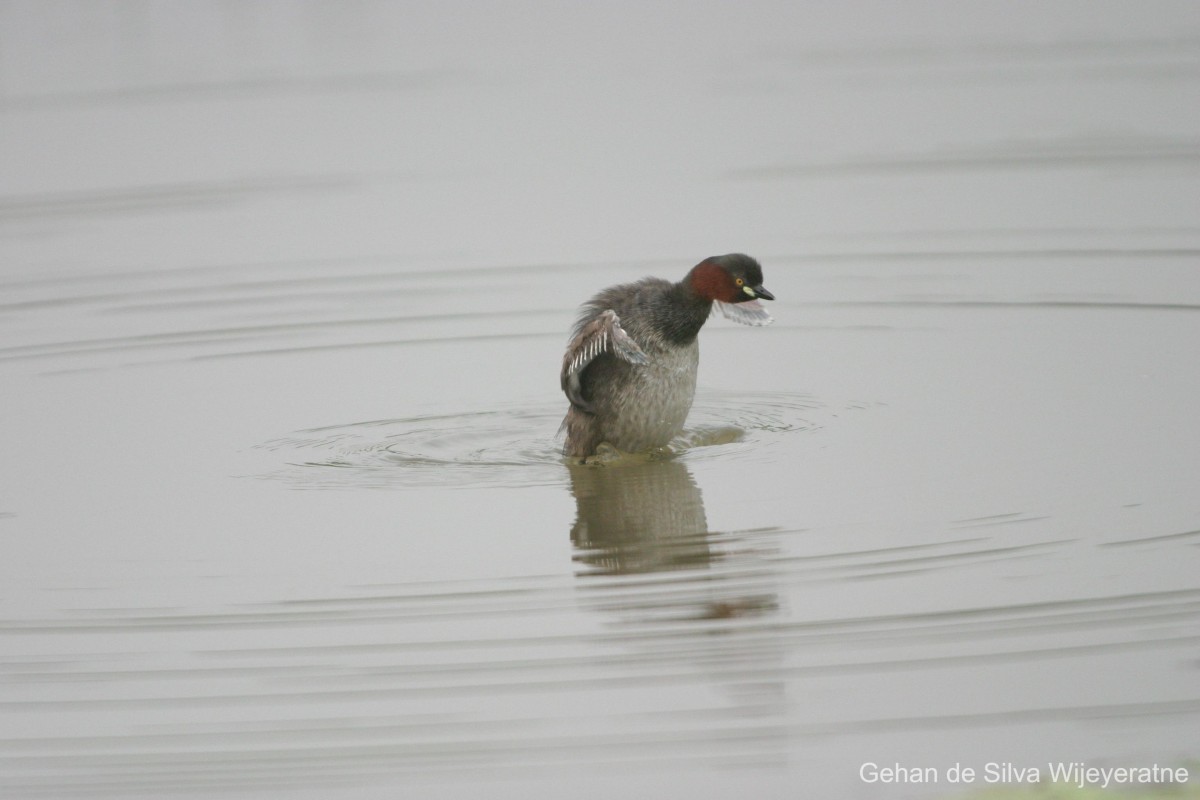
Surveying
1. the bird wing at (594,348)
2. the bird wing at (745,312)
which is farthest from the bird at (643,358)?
the bird wing at (745,312)

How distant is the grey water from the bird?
0.25 metres

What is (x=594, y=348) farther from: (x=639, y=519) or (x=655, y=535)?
(x=655, y=535)

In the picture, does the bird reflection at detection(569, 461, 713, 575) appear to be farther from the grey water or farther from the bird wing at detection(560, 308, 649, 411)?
the bird wing at detection(560, 308, 649, 411)

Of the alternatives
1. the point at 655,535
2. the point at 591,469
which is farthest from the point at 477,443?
the point at 655,535

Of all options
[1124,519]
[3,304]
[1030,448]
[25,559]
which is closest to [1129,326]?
[1030,448]

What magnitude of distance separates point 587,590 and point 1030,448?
2970 millimetres

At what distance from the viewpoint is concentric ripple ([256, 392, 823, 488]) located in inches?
413

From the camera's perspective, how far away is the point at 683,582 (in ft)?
27.3

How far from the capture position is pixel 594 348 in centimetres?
1053

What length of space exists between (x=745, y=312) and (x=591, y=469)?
1.29 meters

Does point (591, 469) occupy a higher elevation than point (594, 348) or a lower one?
lower

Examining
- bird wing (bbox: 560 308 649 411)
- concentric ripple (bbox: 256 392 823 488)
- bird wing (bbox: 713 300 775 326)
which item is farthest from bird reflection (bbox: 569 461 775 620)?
bird wing (bbox: 713 300 775 326)

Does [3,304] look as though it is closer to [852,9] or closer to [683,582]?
[683,582]

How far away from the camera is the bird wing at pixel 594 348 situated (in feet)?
34.4
